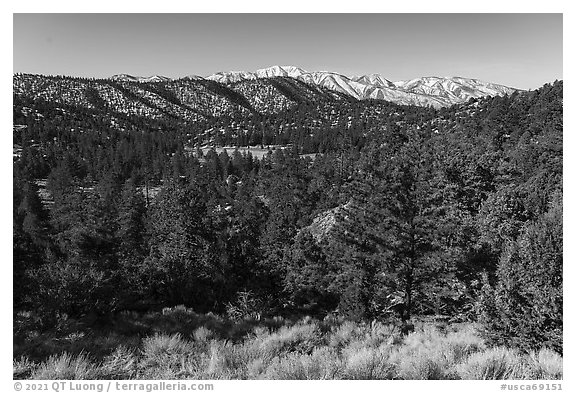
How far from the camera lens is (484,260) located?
25750 millimetres

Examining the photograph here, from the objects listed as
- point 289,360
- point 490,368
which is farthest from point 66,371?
point 490,368

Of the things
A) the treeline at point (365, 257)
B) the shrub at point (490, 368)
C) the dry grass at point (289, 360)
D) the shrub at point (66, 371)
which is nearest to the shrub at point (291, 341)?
the dry grass at point (289, 360)

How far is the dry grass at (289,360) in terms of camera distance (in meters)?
5.88

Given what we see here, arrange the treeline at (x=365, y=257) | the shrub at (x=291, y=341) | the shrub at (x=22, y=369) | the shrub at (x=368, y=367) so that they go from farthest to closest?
1. the treeline at (x=365, y=257)
2. the shrub at (x=291, y=341)
3. the shrub at (x=22, y=369)
4. the shrub at (x=368, y=367)

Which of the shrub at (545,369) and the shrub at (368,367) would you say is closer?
the shrub at (368,367)

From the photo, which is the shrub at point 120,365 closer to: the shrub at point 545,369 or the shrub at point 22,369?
the shrub at point 22,369

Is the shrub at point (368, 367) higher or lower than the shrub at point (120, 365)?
higher

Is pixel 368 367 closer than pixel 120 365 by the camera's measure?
Yes

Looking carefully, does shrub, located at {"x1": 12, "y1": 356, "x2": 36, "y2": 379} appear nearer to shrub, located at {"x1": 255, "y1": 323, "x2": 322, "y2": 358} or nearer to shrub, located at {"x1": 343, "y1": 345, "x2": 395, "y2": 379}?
shrub, located at {"x1": 255, "y1": 323, "x2": 322, "y2": 358}

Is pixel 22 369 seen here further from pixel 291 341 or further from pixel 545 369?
pixel 545 369

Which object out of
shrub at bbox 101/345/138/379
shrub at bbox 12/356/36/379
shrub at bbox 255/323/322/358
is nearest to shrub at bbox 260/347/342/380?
shrub at bbox 255/323/322/358

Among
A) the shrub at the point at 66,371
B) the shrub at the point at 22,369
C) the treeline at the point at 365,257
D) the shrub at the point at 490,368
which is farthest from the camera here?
the treeline at the point at 365,257

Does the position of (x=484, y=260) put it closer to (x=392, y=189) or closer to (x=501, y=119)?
(x=392, y=189)

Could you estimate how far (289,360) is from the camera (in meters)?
6.27
